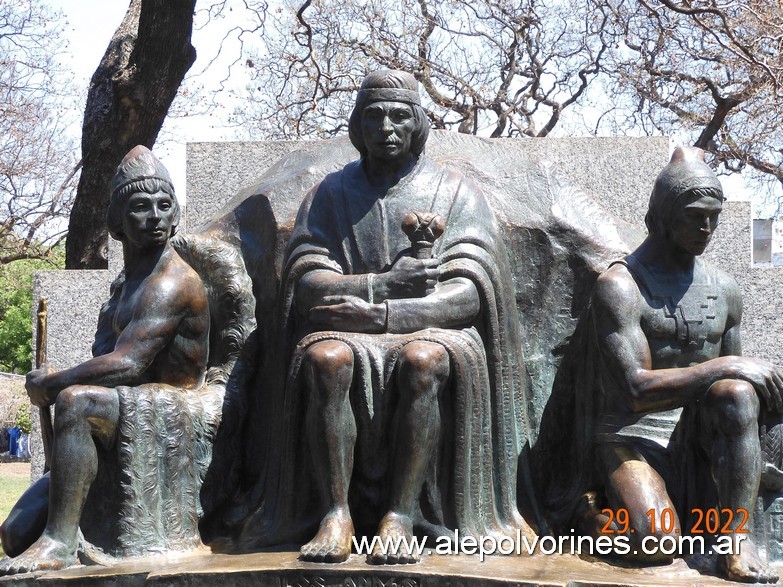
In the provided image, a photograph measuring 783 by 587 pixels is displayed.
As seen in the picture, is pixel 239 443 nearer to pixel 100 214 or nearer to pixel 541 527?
pixel 541 527

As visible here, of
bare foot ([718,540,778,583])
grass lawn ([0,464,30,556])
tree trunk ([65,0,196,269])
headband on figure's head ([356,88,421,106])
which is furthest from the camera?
grass lawn ([0,464,30,556])

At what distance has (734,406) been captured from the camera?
489 cm

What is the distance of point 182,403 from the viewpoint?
5.54 metres

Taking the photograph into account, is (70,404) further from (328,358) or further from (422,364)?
(422,364)

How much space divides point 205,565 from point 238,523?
0.59m

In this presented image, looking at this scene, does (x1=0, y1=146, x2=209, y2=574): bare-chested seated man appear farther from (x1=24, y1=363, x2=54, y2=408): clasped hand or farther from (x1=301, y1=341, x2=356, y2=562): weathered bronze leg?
(x1=301, y1=341, x2=356, y2=562): weathered bronze leg

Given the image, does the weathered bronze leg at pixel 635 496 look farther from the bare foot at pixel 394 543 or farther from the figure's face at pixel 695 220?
the figure's face at pixel 695 220

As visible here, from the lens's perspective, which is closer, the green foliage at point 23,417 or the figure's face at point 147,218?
the figure's face at point 147,218

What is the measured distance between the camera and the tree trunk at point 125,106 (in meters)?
10.0

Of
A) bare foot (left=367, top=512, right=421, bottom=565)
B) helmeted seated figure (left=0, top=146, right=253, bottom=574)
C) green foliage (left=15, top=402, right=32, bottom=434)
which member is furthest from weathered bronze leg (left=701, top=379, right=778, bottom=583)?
green foliage (left=15, top=402, right=32, bottom=434)

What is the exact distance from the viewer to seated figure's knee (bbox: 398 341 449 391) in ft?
16.6

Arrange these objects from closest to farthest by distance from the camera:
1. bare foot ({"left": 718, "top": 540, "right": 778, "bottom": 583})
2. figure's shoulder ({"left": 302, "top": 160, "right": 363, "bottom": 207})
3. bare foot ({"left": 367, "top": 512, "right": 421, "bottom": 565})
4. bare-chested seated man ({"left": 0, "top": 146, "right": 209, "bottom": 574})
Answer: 1. bare foot ({"left": 718, "top": 540, "right": 778, "bottom": 583})
2. bare foot ({"left": 367, "top": 512, "right": 421, "bottom": 565})
3. bare-chested seated man ({"left": 0, "top": 146, "right": 209, "bottom": 574})
4. figure's shoulder ({"left": 302, "top": 160, "right": 363, "bottom": 207})

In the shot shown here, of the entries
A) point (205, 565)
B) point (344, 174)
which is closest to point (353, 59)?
point (344, 174)

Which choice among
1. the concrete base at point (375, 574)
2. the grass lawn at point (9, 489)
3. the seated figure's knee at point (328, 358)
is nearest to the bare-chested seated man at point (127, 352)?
the concrete base at point (375, 574)
